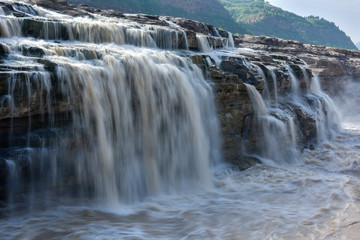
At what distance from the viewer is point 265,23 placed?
375ft

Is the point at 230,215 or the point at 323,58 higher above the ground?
the point at 323,58

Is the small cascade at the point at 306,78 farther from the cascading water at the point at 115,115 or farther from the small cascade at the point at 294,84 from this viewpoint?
the cascading water at the point at 115,115

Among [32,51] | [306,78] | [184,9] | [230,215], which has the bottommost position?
[230,215]

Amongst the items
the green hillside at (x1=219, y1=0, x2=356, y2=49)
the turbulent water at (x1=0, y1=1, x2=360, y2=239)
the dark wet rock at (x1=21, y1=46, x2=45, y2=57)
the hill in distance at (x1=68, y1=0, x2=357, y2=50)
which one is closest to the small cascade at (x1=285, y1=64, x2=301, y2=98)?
the turbulent water at (x1=0, y1=1, x2=360, y2=239)

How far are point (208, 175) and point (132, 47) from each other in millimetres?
5395

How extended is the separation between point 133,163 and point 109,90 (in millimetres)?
1895

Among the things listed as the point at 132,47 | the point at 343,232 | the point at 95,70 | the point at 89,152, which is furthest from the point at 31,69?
the point at 343,232

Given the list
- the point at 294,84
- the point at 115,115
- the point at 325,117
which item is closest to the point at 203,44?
the point at 294,84

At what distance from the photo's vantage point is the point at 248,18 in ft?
392

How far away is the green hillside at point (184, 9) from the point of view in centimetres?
6069

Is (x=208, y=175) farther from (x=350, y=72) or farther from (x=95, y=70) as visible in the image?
(x=350, y=72)

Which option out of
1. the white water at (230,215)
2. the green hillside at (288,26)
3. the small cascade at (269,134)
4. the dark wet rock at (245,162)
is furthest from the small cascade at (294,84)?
the green hillside at (288,26)

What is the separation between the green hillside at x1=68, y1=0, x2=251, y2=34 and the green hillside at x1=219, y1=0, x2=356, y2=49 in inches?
1071

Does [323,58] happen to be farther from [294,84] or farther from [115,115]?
[115,115]
